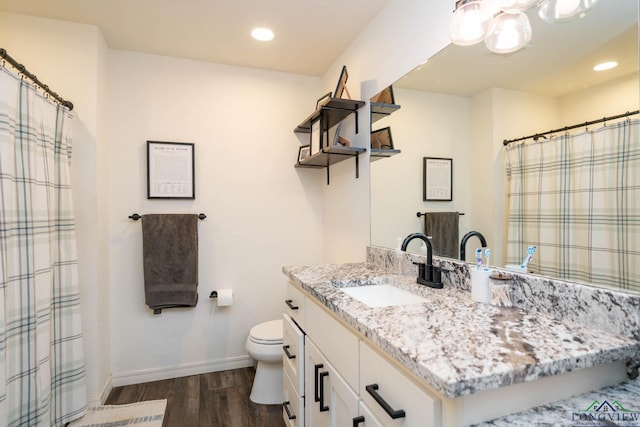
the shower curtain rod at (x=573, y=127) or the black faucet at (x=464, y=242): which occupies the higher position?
the shower curtain rod at (x=573, y=127)

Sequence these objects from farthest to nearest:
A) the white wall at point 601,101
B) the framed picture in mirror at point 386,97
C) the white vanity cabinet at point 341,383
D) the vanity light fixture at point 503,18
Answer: the framed picture in mirror at point 386,97
the vanity light fixture at point 503,18
the white wall at point 601,101
the white vanity cabinet at point 341,383

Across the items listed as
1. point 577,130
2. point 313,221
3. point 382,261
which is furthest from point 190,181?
point 577,130

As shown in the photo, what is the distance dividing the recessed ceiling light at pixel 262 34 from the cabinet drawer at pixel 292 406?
212 centimetres

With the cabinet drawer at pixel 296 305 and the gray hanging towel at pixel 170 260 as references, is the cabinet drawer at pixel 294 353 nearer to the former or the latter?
the cabinet drawer at pixel 296 305

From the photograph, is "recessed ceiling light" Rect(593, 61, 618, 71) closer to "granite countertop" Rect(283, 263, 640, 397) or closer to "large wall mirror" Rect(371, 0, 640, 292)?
"large wall mirror" Rect(371, 0, 640, 292)

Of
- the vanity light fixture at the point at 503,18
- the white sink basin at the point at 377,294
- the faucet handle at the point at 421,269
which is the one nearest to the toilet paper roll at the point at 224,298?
the white sink basin at the point at 377,294

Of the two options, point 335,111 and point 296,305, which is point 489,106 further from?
point 296,305

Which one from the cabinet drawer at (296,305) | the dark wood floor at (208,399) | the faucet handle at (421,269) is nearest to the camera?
the faucet handle at (421,269)

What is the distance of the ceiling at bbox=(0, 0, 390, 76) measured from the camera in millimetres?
1837

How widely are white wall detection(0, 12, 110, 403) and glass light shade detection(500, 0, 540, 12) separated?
2267 mm

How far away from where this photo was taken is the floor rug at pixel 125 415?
1.88 metres

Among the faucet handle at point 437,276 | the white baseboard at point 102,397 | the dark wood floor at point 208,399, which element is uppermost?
the faucet handle at point 437,276

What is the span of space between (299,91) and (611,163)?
227 centimetres

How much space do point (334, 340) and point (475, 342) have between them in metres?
0.54
